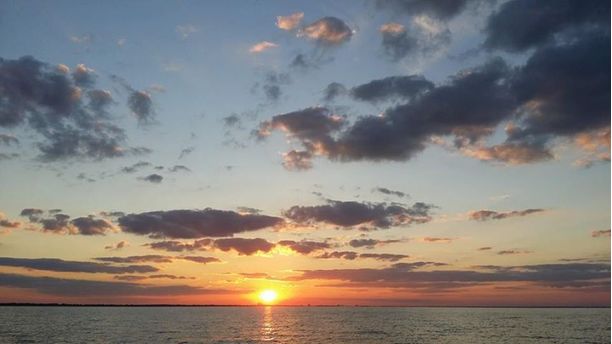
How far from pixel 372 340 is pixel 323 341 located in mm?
11227

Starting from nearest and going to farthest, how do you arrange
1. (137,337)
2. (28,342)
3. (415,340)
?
(28,342), (415,340), (137,337)

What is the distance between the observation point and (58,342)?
367 feet

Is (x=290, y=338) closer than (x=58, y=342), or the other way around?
(x=58, y=342)

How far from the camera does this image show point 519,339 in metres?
123

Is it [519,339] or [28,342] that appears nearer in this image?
[28,342]

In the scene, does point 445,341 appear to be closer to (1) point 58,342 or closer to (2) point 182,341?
(2) point 182,341

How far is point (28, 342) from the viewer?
4304 inches

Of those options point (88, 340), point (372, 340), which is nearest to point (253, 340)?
point (372, 340)

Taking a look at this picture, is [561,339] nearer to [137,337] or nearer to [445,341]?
[445,341]

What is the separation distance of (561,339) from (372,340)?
4676cm

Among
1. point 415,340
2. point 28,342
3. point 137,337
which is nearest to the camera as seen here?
point 28,342

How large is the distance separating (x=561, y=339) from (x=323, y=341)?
5791 centimetres

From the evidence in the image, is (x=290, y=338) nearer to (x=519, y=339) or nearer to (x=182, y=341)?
(x=182, y=341)

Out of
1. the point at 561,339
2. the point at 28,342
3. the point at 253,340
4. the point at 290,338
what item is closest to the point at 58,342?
the point at 28,342
